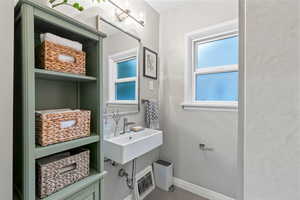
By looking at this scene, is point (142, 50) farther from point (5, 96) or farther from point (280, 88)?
point (280, 88)

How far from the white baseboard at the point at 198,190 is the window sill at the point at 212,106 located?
1.05m

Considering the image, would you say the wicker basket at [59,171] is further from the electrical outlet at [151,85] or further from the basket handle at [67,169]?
the electrical outlet at [151,85]

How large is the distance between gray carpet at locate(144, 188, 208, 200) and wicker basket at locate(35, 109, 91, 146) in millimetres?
1451

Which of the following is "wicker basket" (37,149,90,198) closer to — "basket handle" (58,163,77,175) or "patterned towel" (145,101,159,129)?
"basket handle" (58,163,77,175)

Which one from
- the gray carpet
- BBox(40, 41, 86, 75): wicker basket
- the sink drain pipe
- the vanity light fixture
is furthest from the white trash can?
the vanity light fixture

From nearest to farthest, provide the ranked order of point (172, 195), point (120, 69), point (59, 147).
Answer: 1. point (59, 147)
2. point (120, 69)
3. point (172, 195)

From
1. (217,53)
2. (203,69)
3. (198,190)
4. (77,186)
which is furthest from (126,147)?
(217,53)

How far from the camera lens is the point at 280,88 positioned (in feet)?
0.93

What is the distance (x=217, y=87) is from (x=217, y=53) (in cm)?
45

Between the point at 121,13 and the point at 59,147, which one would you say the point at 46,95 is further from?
the point at 121,13

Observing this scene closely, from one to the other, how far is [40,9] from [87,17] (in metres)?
0.62

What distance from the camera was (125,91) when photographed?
69.0 inches

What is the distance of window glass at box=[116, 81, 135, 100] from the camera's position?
1.67 m

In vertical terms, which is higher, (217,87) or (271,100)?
(217,87)
